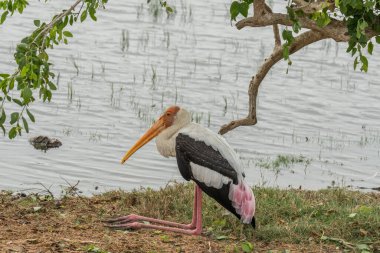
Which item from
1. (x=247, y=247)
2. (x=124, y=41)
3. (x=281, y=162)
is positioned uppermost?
(x=124, y=41)

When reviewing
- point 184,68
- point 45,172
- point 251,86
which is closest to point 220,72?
point 184,68

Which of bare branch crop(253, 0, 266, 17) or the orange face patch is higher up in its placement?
bare branch crop(253, 0, 266, 17)

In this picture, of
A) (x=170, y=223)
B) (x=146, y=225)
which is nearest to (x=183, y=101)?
(x=170, y=223)

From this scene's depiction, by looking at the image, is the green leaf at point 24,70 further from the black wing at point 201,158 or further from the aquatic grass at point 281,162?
the aquatic grass at point 281,162

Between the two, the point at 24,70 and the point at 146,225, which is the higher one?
the point at 24,70

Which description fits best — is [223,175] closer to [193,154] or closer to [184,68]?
[193,154]

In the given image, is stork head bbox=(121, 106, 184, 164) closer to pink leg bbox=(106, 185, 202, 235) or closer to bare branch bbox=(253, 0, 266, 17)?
pink leg bbox=(106, 185, 202, 235)

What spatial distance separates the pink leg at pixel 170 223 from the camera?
8.55 metres

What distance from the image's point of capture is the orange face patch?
8.92 m

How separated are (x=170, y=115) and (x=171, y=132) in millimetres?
160

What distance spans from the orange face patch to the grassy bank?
853 mm

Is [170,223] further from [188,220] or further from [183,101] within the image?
[183,101]

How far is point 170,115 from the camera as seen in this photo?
29.3 ft

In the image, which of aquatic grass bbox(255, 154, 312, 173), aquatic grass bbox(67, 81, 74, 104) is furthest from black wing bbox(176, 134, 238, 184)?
aquatic grass bbox(67, 81, 74, 104)
